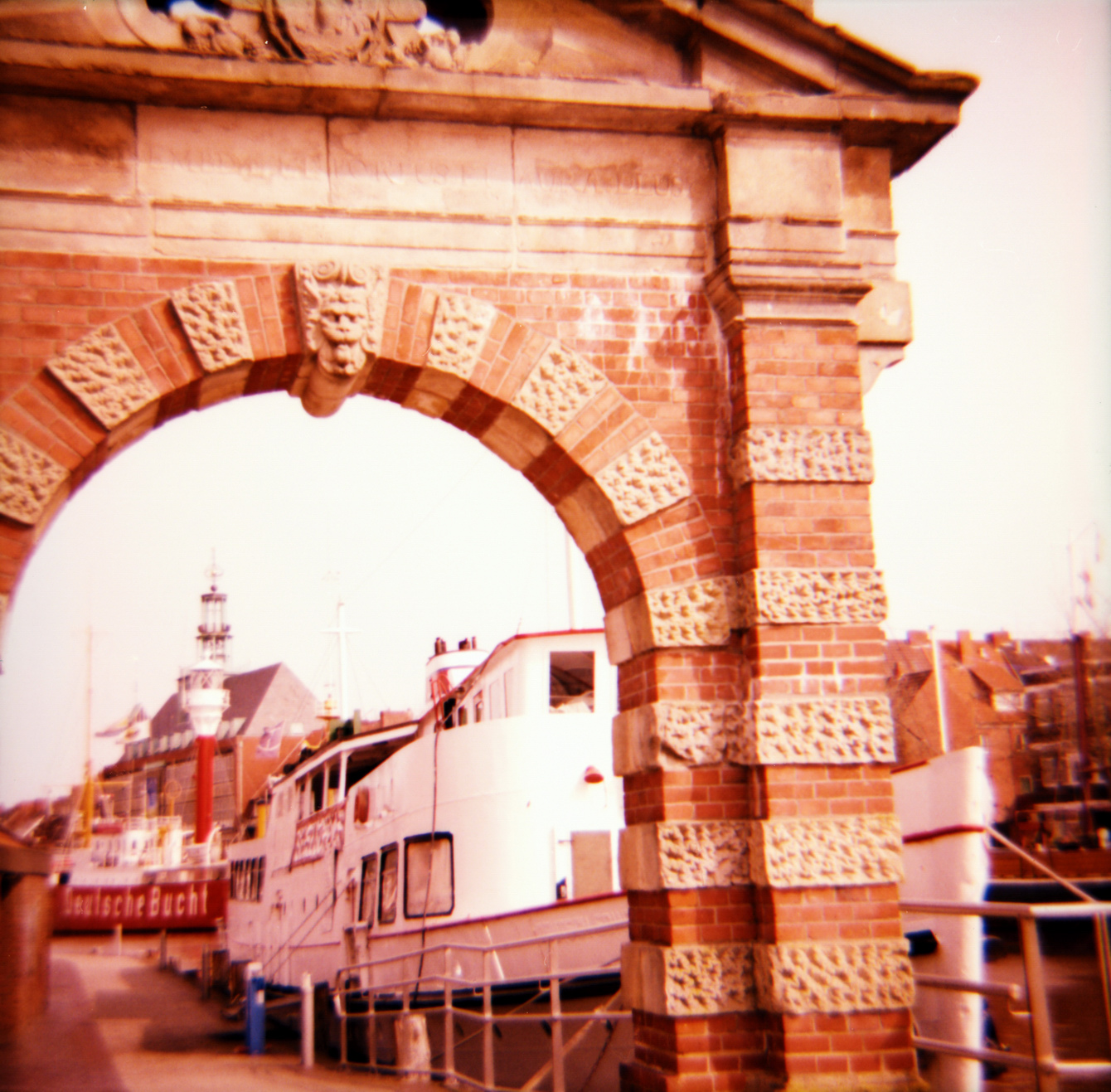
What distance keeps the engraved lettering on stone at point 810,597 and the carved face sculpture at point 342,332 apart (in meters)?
2.53

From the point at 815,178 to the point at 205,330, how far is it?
12.2 feet

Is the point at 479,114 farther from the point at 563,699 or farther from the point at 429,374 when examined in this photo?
the point at 563,699

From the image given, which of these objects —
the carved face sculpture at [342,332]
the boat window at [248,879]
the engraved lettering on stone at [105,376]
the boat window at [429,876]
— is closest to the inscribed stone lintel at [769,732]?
the carved face sculpture at [342,332]

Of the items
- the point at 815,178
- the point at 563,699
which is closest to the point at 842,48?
the point at 815,178

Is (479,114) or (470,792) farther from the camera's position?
(470,792)

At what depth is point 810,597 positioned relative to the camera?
6.61 metres

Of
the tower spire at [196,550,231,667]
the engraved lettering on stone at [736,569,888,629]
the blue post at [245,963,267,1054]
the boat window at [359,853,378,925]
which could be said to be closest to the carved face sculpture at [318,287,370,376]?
the engraved lettering on stone at [736,569,888,629]

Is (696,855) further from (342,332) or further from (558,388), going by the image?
(342,332)

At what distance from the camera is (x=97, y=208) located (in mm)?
6449

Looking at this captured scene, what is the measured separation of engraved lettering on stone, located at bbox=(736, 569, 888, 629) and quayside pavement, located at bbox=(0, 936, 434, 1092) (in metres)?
6.15

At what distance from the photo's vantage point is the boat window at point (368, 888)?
53.1 ft

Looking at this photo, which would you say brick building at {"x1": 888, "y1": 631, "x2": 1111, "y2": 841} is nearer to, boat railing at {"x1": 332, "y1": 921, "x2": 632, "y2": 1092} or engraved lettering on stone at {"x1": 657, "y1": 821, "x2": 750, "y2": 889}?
boat railing at {"x1": 332, "y1": 921, "x2": 632, "y2": 1092}

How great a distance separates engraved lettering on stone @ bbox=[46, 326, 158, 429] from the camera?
621 cm

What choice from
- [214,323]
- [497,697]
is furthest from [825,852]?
[497,697]
